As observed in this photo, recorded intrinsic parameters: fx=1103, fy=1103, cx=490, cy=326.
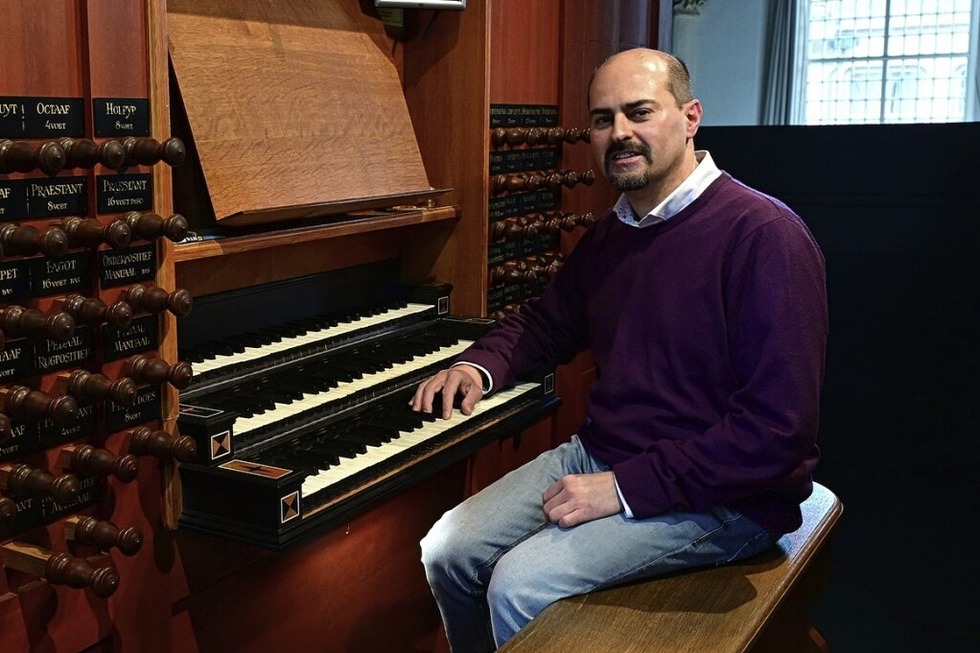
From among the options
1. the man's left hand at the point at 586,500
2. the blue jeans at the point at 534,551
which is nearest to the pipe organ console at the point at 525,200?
the blue jeans at the point at 534,551

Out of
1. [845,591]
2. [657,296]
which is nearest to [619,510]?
[657,296]

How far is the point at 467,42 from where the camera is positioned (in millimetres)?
3275

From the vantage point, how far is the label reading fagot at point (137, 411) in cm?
201

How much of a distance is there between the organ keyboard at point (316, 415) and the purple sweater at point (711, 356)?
39 cm

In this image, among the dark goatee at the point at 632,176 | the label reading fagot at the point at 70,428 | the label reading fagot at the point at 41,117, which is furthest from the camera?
the dark goatee at the point at 632,176

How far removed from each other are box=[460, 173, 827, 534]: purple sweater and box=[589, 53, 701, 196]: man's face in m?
0.11

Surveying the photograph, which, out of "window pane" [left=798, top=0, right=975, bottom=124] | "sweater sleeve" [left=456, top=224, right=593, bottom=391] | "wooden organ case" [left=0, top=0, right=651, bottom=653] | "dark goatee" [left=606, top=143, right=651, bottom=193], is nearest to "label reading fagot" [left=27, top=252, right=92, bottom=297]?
"wooden organ case" [left=0, top=0, right=651, bottom=653]

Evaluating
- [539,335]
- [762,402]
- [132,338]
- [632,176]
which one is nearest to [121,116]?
[132,338]

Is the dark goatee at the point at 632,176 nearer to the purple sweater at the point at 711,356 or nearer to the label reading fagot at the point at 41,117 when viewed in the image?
the purple sweater at the point at 711,356

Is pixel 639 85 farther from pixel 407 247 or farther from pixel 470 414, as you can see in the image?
pixel 407 247

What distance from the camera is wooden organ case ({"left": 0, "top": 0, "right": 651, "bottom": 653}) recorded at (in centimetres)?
186

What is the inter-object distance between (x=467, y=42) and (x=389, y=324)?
2.94 feet

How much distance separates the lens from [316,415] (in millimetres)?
2381

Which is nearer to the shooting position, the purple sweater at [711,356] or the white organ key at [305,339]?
the purple sweater at [711,356]
